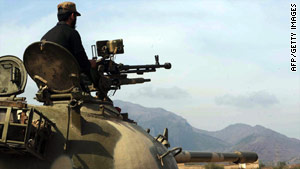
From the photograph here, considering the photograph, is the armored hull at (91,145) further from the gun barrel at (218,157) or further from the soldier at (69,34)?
the gun barrel at (218,157)

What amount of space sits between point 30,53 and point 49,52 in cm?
35

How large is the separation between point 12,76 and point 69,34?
3.61ft

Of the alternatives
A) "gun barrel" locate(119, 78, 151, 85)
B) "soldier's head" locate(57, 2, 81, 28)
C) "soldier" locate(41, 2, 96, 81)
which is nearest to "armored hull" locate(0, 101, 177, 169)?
"soldier" locate(41, 2, 96, 81)

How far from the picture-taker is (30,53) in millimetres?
7336

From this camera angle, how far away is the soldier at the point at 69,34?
7574mm

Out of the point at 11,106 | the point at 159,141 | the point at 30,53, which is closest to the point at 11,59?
the point at 30,53

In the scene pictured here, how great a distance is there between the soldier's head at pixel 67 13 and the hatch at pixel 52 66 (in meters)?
0.92

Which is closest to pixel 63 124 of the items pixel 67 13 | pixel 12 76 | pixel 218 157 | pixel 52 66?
pixel 52 66

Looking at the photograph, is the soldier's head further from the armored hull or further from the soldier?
the armored hull

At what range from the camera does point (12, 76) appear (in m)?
7.64

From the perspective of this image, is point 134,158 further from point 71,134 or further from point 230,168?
point 230,168

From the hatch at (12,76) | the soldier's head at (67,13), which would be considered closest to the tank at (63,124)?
the hatch at (12,76)

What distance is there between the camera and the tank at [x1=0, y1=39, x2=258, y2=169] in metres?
6.35

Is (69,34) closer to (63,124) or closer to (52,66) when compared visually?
(52,66)
